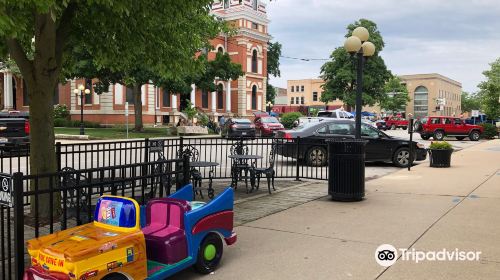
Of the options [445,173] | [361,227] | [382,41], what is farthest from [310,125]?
[382,41]

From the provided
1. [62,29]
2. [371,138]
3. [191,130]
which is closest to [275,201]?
[62,29]

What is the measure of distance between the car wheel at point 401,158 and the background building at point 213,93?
30.1 metres

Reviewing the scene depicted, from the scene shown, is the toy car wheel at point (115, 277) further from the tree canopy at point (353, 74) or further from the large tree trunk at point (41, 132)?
the tree canopy at point (353, 74)

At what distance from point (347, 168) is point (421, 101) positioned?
121 meters

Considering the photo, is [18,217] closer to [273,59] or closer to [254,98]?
[254,98]

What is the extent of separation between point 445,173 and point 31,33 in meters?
11.3

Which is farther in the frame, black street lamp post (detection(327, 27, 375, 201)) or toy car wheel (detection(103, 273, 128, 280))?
black street lamp post (detection(327, 27, 375, 201))

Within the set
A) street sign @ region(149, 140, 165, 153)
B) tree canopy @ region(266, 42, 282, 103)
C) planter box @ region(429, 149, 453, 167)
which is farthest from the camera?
tree canopy @ region(266, 42, 282, 103)

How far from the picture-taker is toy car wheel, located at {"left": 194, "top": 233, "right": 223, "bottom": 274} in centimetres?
493

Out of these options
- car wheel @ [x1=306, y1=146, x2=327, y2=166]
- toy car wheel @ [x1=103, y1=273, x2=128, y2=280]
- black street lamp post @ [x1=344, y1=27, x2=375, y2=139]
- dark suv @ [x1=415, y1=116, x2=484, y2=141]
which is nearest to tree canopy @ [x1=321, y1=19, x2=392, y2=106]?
dark suv @ [x1=415, y1=116, x2=484, y2=141]

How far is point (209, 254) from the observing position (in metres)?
5.06

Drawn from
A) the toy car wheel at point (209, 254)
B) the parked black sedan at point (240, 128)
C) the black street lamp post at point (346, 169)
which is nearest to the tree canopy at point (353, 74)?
the parked black sedan at point (240, 128)

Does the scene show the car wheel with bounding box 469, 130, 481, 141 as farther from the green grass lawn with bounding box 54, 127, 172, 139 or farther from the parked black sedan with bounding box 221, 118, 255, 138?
the green grass lawn with bounding box 54, 127, 172, 139

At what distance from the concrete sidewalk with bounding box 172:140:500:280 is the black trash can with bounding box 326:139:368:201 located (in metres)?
0.27
